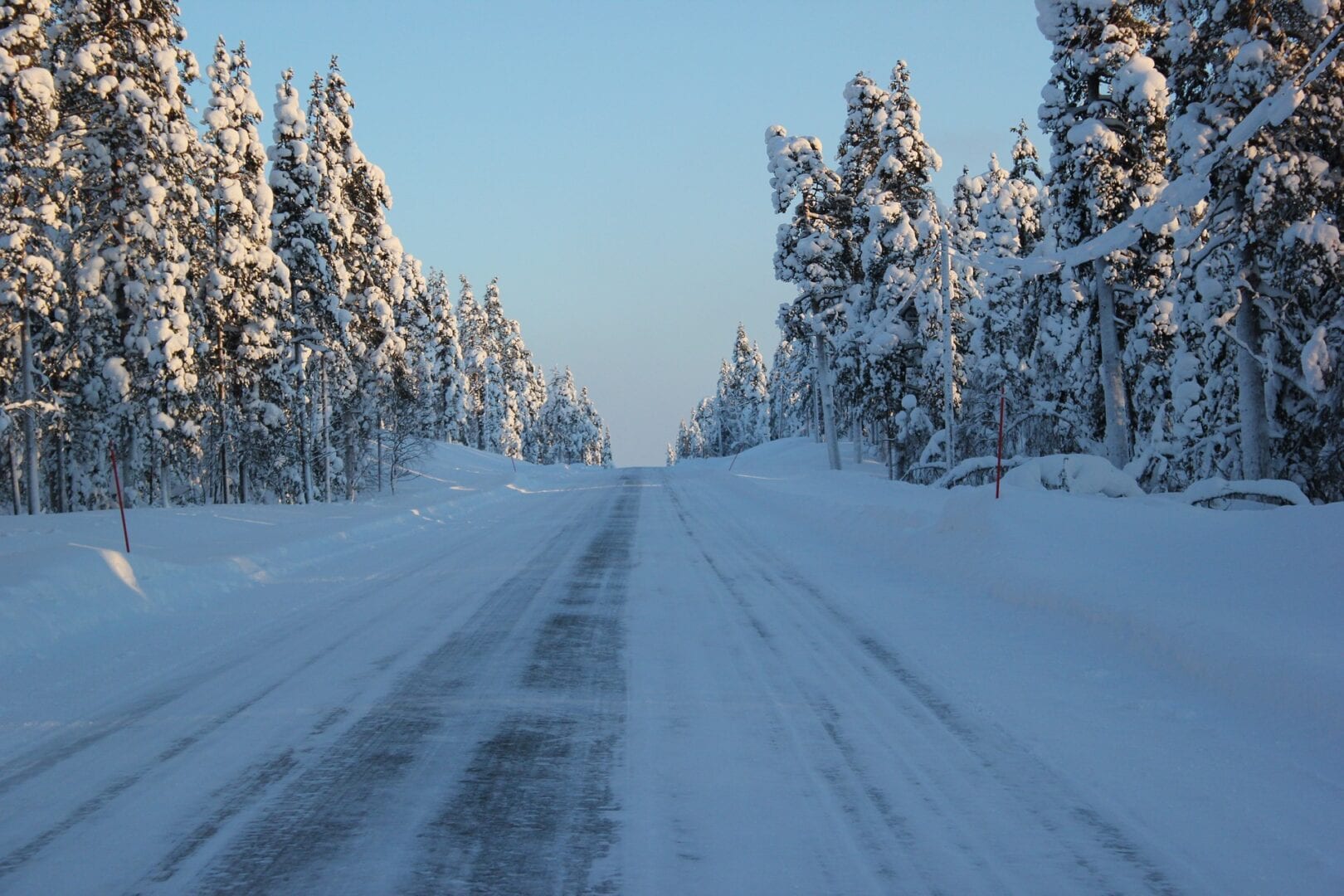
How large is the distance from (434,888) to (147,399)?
92.3ft

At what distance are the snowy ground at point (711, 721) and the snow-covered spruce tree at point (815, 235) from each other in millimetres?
32250

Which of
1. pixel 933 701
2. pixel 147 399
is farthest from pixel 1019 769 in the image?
pixel 147 399

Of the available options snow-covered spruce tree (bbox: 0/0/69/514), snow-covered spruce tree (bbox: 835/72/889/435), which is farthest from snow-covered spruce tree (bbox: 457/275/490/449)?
snow-covered spruce tree (bbox: 0/0/69/514)

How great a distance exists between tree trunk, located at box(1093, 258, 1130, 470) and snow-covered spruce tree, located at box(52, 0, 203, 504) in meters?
25.1

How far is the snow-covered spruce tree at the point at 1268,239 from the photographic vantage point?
15.5 metres

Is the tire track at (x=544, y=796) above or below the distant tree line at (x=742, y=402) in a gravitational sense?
below

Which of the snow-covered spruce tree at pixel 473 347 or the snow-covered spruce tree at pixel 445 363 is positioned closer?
the snow-covered spruce tree at pixel 445 363

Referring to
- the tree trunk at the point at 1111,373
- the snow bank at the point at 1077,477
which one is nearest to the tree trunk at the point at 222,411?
the snow bank at the point at 1077,477

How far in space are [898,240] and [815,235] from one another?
9.28 meters

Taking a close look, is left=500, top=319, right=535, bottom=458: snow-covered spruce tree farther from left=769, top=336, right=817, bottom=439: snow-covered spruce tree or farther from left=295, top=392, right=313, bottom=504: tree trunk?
left=295, top=392, right=313, bottom=504: tree trunk

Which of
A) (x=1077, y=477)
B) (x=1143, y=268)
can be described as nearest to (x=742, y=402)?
(x=1143, y=268)

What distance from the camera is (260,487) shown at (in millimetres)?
42562

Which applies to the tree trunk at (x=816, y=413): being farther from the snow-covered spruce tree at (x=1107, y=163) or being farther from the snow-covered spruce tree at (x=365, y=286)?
the snow-covered spruce tree at (x=1107, y=163)

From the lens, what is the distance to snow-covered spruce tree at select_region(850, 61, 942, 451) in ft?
114
